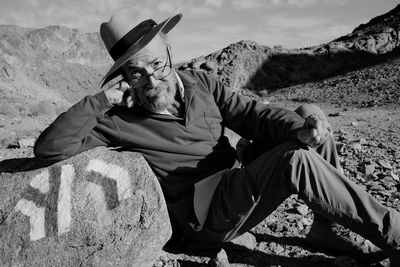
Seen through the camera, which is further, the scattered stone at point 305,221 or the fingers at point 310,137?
the scattered stone at point 305,221

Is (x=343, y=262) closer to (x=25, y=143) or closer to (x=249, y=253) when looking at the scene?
(x=249, y=253)

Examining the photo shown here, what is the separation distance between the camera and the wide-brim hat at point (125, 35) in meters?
2.93

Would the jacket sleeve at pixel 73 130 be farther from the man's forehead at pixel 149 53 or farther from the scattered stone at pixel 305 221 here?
the scattered stone at pixel 305 221

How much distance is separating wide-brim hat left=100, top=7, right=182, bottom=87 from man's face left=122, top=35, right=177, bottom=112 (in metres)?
0.06

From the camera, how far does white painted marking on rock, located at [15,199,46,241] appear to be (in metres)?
2.84

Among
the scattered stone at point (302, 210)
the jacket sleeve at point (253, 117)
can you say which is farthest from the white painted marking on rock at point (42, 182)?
the scattered stone at point (302, 210)

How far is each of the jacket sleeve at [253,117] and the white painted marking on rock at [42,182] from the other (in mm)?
1374

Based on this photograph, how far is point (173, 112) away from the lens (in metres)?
3.12

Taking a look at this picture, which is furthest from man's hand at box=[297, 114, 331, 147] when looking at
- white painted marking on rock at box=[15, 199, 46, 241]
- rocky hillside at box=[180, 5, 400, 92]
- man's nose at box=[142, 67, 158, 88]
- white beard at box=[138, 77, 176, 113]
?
rocky hillside at box=[180, 5, 400, 92]

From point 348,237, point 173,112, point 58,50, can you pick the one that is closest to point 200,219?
point 173,112

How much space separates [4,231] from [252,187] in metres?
1.74

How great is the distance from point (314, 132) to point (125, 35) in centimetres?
150

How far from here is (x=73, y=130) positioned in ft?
8.89

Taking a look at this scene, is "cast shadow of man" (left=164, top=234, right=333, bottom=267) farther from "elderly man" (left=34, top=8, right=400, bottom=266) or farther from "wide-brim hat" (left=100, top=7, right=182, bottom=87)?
"wide-brim hat" (left=100, top=7, right=182, bottom=87)
